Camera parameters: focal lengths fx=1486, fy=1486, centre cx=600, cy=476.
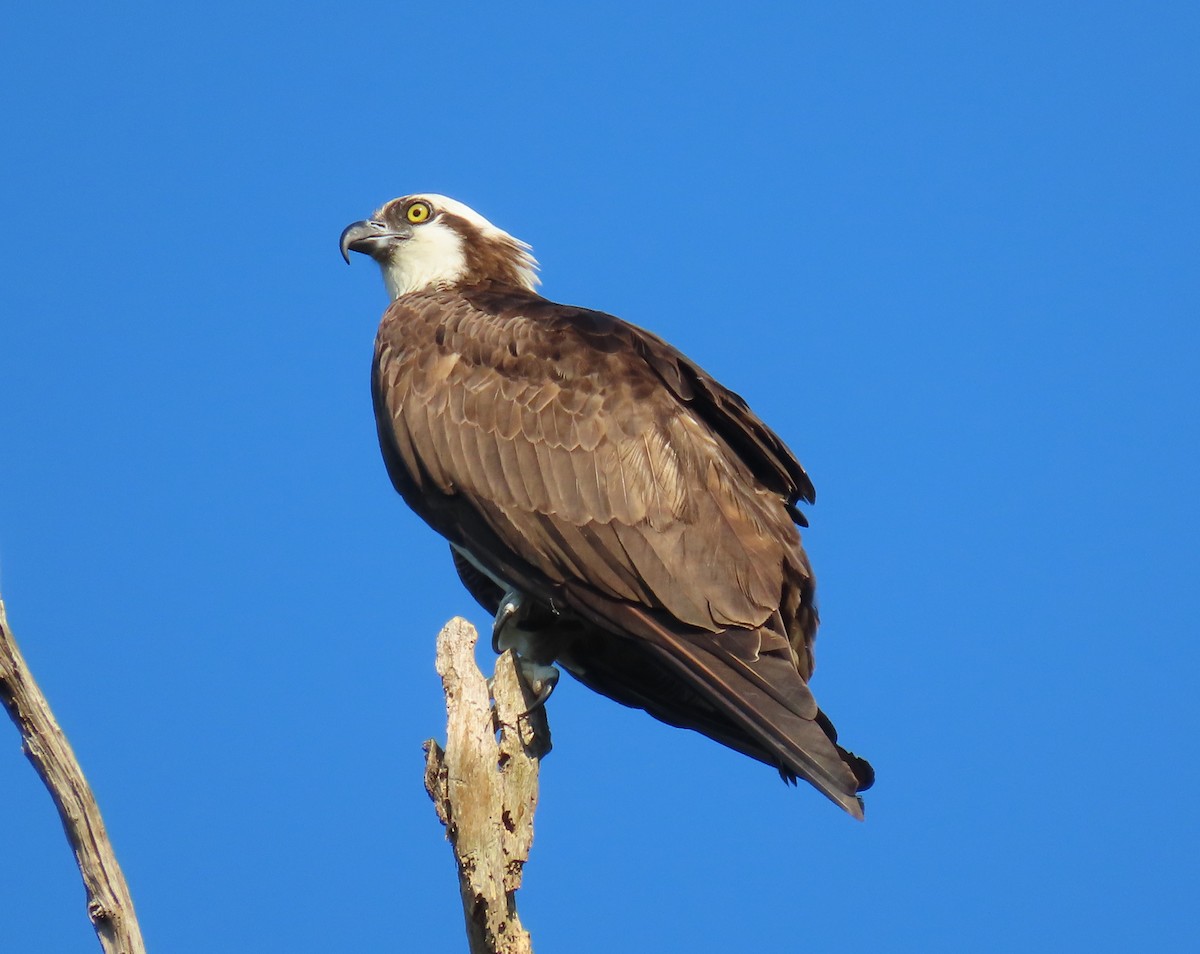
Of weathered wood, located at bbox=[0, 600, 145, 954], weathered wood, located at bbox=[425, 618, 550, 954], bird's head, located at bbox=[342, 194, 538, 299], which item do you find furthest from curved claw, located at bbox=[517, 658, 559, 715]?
bird's head, located at bbox=[342, 194, 538, 299]

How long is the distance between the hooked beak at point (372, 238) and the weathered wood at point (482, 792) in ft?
11.6

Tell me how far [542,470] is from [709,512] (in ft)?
2.80

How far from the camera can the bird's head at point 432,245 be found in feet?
29.9

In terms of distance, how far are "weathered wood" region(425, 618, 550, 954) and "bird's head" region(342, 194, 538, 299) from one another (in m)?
3.30

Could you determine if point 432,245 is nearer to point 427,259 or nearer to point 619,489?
point 427,259

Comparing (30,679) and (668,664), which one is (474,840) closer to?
(668,664)

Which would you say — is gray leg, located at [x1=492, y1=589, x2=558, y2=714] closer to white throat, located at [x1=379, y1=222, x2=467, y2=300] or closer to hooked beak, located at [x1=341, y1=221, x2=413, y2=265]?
white throat, located at [x1=379, y1=222, x2=467, y2=300]


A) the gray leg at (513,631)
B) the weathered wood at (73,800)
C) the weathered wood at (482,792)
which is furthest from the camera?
the gray leg at (513,631)

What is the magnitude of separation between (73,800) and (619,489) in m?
3.02

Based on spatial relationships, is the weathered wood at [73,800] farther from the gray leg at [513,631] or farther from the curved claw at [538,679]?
the gray leg at [513,631]

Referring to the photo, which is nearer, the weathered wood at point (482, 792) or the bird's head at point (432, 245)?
Answer: the weathered wood at point (482, 792)

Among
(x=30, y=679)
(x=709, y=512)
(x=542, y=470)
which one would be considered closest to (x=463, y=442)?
(x=542, y=470)

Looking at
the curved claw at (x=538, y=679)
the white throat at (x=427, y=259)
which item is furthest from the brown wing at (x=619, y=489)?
the white throat at (x=427, y=259)

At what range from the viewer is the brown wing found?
662cm
